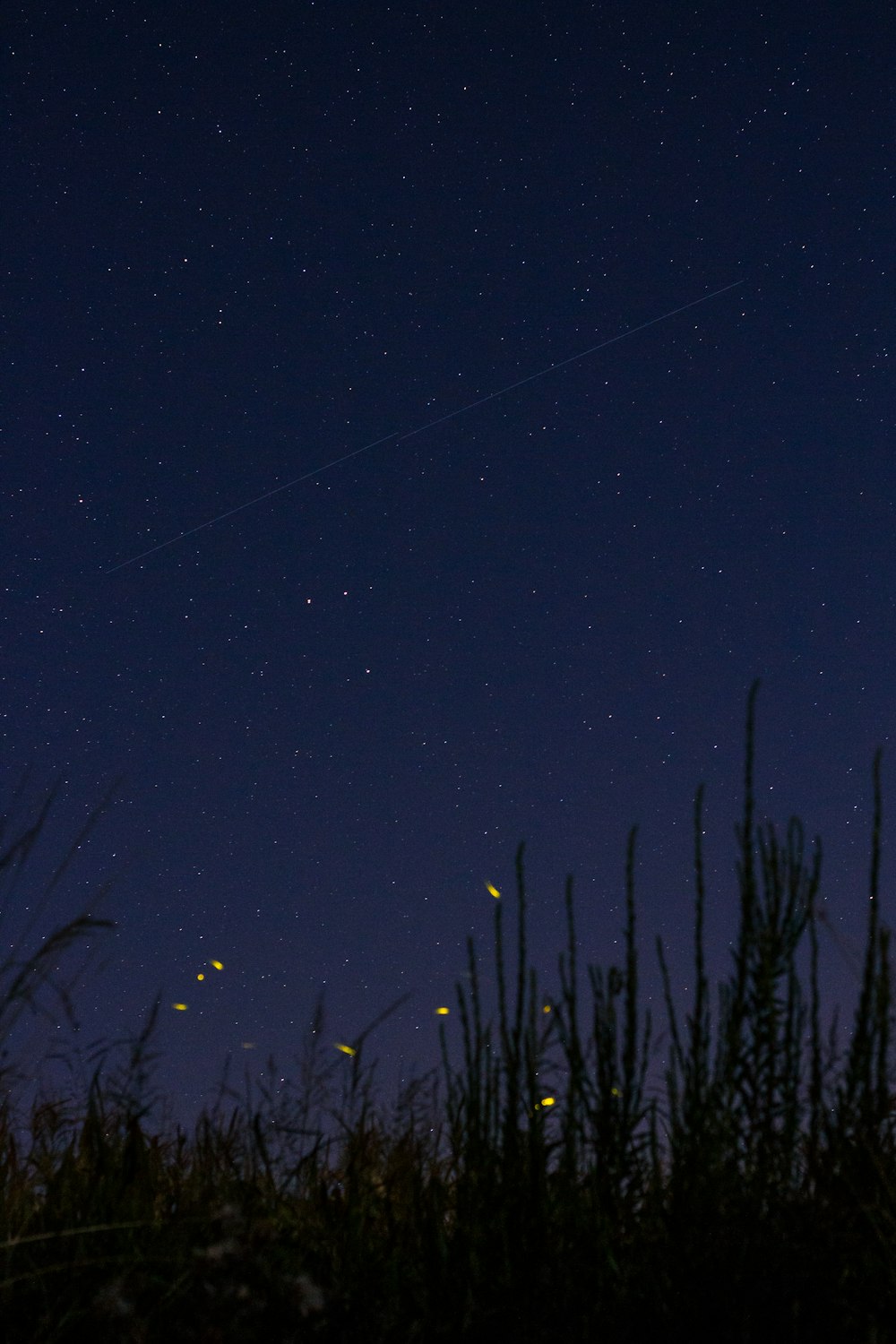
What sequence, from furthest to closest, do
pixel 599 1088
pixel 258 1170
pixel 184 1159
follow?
pixel 184 1159, pixel 258 1170, pixel 599 1088

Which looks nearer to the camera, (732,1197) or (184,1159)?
(732,1197)

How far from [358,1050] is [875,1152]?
178cm

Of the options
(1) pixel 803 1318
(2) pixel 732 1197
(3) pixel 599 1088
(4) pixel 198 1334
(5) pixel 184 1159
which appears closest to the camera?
(4) pixel 198 1334

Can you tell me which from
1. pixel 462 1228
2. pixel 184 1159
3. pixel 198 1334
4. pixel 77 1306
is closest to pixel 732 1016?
pixel 462 1228

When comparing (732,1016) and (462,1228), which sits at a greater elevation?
(732,1016)

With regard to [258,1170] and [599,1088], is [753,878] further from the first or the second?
[258,1170]

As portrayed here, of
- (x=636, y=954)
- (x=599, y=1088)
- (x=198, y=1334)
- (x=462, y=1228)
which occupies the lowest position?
(x=198, y=1334)

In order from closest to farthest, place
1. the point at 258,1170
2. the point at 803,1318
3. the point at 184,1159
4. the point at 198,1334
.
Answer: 1. the point at 198,1334
2. the point at 803,1318
3. the point at 258,1170
4. the point at 184,1159

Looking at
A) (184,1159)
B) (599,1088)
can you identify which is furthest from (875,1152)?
(184,1159)

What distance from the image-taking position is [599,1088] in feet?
11.0

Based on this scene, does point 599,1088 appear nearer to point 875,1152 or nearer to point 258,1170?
point 875,1152

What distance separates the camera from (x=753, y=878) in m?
3.31

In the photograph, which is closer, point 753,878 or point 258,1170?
point 753,878

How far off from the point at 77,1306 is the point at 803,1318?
1767 mm
